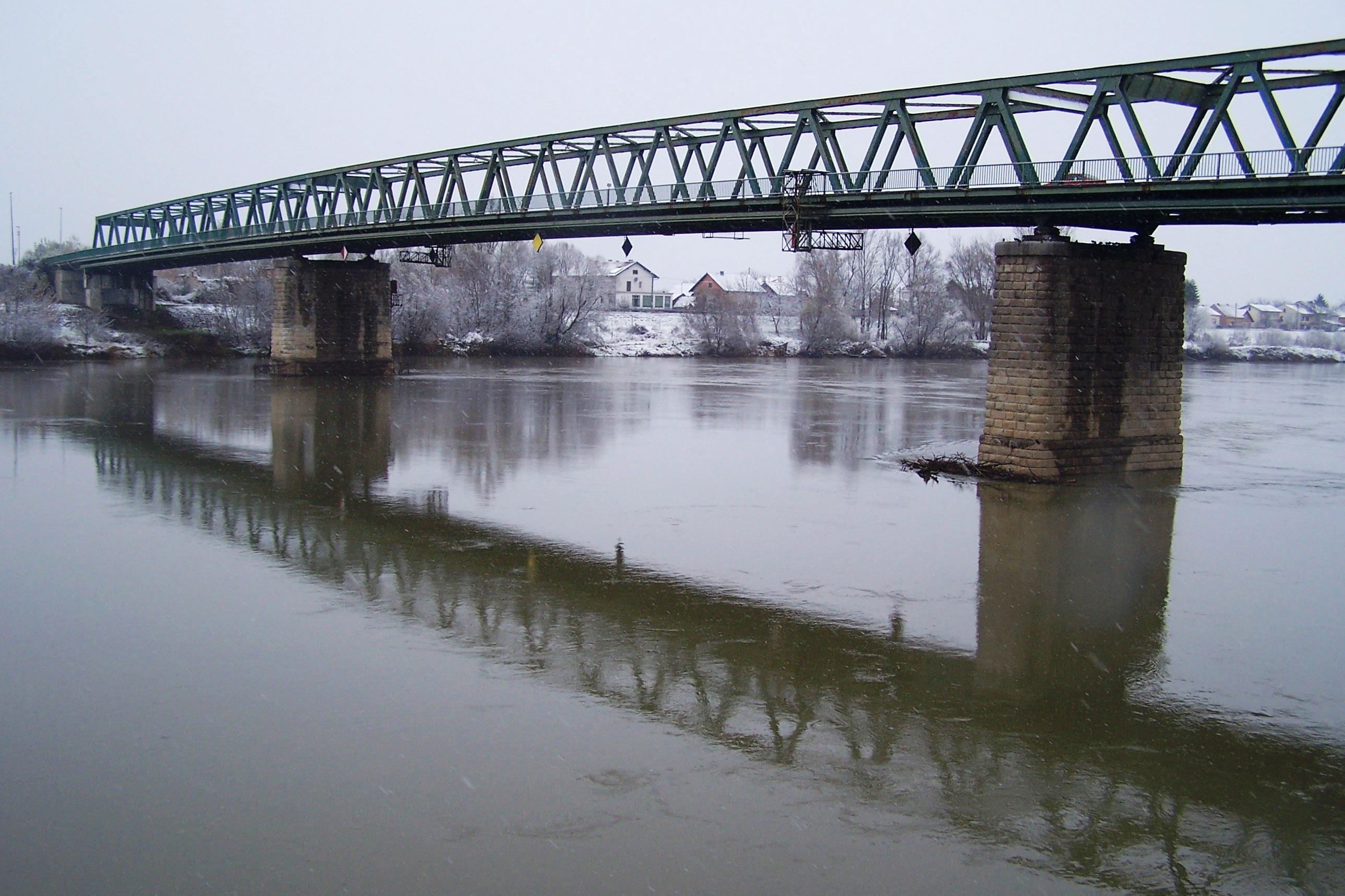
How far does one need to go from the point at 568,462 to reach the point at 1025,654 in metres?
14.9

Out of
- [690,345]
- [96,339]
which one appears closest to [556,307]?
[690,345]

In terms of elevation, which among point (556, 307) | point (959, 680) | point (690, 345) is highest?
point (556, 307)

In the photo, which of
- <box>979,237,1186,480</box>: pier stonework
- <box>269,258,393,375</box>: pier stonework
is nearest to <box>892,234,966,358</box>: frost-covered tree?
<box>269,258,393,375</box>: pier stonework

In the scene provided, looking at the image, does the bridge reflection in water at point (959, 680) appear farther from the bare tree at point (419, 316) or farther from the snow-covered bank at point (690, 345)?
the snow-covered bank at point (690, 345)

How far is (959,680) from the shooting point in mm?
10375

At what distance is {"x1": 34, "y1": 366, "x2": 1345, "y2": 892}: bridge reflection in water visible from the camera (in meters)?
7.49

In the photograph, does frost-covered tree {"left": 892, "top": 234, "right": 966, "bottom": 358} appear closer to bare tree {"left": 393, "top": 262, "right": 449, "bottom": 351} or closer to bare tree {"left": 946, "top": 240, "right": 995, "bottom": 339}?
bare tree {"left": 946, "top": 240, "right": 995, "bottom": 339}

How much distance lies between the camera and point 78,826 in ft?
23.6

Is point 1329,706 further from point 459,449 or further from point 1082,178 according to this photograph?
point 459,449

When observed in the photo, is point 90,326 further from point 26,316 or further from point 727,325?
point 727,325

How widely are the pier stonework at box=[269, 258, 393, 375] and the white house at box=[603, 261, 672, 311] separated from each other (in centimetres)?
8948

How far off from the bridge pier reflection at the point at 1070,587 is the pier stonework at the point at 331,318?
129 feet

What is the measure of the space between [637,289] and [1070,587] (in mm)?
137266

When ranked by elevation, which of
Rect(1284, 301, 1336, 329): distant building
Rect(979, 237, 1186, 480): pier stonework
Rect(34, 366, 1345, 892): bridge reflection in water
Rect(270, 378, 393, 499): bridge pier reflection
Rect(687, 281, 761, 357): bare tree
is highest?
Rect(1284, 301, 1336, 329): distant building
